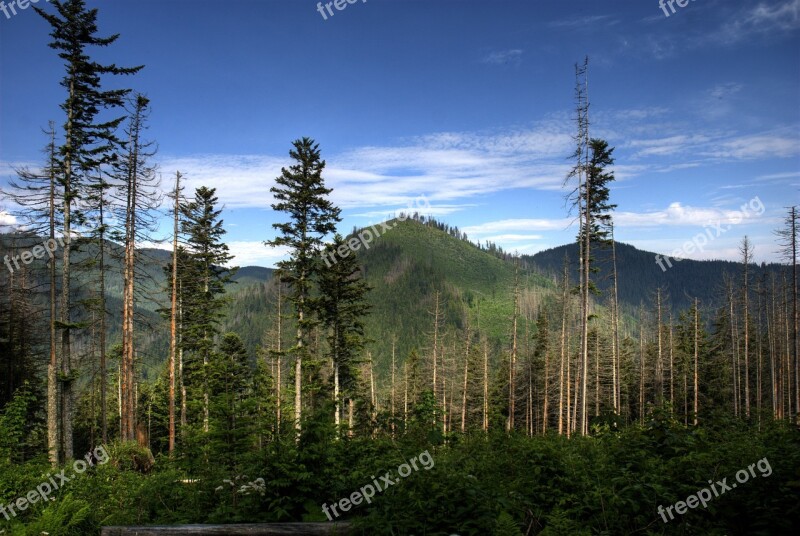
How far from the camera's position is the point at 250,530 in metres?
5.13

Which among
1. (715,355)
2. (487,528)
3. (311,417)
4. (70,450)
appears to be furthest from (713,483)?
(715,355)

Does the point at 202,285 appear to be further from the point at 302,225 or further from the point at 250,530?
the point at 250,530

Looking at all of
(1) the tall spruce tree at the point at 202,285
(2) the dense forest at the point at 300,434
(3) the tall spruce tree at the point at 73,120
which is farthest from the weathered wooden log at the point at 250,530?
(1) the tall spruce tree at the point at 202,285

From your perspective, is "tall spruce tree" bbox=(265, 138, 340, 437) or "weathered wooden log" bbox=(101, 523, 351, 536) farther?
"tall spruce tree" bbox=(265, 138, 340, 437)

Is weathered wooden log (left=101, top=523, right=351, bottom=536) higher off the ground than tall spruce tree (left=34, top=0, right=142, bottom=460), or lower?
lower

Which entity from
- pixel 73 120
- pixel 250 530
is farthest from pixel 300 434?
pixel 73 120

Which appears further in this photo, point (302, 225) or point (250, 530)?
point (302, 225)

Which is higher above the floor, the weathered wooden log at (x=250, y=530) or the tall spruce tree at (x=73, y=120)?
the tall spruce tree at (x=73, y=120)

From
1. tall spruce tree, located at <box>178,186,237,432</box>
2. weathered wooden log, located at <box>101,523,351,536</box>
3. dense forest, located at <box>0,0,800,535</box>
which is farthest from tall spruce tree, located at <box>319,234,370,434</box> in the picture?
weathered wooden log, located at <box>101,523,351,536</box>

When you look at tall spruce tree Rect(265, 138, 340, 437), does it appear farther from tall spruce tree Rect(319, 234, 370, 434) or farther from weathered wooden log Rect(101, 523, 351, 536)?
weathered wooden log Rect(101, 523, 351, 536)

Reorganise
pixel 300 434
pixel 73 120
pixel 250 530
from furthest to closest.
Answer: pixel 73 120, pixel 300 434, pixel 250 530

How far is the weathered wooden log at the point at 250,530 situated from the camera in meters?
5.07

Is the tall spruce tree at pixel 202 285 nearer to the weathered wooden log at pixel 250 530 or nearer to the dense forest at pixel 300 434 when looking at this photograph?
the dense forest at pixel 300 434

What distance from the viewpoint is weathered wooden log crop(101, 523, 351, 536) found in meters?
5.07
